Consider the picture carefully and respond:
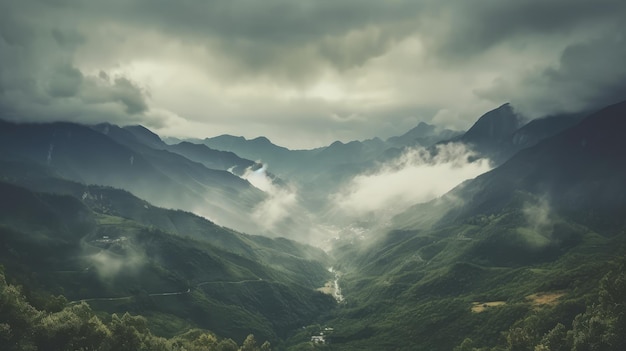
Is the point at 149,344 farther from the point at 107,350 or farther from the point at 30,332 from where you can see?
the point at 30,332

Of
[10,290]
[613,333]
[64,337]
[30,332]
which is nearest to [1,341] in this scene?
[30,332]

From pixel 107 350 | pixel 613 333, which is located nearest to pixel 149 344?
pixel 107 350

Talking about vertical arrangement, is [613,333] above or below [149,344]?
below

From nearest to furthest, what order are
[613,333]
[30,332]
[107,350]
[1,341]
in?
[1,341] < [30,332] < [107,350] < [613,333]

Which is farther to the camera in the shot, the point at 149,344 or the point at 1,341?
the point at 149,344

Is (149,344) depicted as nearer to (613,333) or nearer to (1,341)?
(1,341)

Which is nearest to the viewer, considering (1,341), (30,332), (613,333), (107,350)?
(1,341)

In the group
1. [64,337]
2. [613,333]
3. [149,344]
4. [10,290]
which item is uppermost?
[10,290]

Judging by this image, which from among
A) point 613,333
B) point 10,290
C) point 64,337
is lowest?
point 613,333

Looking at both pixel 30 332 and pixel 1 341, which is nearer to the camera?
pixel 1 341
